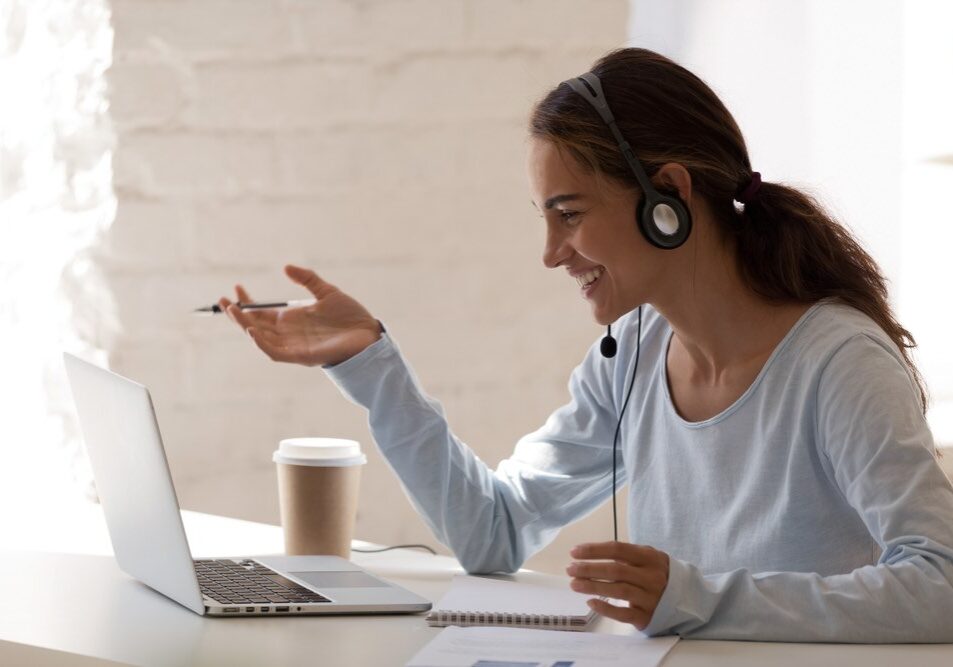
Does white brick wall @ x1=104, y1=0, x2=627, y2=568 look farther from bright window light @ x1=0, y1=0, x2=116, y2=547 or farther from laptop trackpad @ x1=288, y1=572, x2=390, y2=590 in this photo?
laptop trackpad @ x1=288, y1=572, x2=390, y2=590

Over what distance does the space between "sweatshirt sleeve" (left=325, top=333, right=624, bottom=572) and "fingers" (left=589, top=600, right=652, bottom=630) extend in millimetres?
386

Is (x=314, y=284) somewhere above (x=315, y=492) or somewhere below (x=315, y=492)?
above

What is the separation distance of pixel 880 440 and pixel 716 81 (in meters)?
0.94

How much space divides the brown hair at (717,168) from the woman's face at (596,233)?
0.06 feet

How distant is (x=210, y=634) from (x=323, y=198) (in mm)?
929

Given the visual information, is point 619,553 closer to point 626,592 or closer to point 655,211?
point 626,592

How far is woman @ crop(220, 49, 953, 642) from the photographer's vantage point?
1.05 m

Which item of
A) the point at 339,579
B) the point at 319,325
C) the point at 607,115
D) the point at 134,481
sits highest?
the point at 607,115

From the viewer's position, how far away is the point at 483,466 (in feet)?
4.96

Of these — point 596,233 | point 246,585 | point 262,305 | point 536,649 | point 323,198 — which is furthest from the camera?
point 323,198

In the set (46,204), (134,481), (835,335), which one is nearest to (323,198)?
(46,204)

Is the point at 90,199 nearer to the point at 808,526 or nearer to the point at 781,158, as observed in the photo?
the point at 781,158

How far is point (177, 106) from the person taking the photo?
1857 mm

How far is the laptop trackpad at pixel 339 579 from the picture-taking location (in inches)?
48.9
